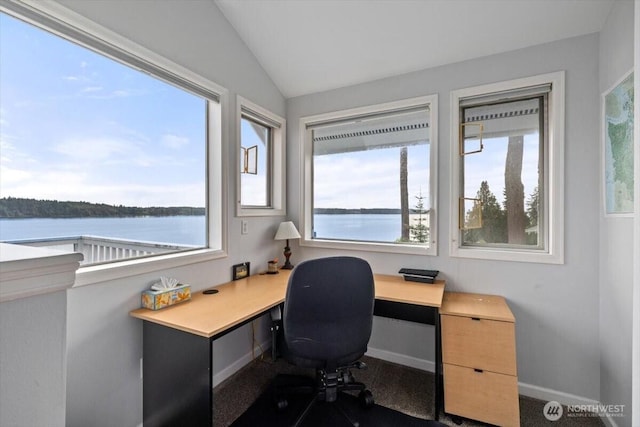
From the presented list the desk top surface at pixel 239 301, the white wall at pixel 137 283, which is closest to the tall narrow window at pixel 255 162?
Result: the white wall at pixel 137 283

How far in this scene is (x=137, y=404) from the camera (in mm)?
1620

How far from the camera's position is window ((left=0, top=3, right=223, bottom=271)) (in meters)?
1.28

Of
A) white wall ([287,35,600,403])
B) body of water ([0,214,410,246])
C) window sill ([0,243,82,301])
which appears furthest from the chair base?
window sill ([0,243,82,301])

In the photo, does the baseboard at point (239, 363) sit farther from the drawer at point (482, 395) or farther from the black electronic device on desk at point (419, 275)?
the drawer at point (482, 395)

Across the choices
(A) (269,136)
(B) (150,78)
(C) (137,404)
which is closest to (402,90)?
(A) (269,136)

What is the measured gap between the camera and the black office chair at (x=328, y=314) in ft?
4.80

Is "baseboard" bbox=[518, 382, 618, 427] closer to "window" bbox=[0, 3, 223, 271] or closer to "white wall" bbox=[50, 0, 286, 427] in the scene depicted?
"white wall" bbox=[50, 0, 286, 427]

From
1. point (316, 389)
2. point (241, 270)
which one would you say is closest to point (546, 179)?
point (316, 389)

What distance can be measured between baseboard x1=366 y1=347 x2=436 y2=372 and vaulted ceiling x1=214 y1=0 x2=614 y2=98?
8.03 ft

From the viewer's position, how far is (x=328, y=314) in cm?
150

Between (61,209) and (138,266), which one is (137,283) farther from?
(61,209)

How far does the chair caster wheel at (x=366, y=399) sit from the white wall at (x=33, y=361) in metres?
1.74

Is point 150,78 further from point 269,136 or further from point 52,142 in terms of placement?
point 269,136

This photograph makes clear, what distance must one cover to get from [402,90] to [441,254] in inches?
56.8
